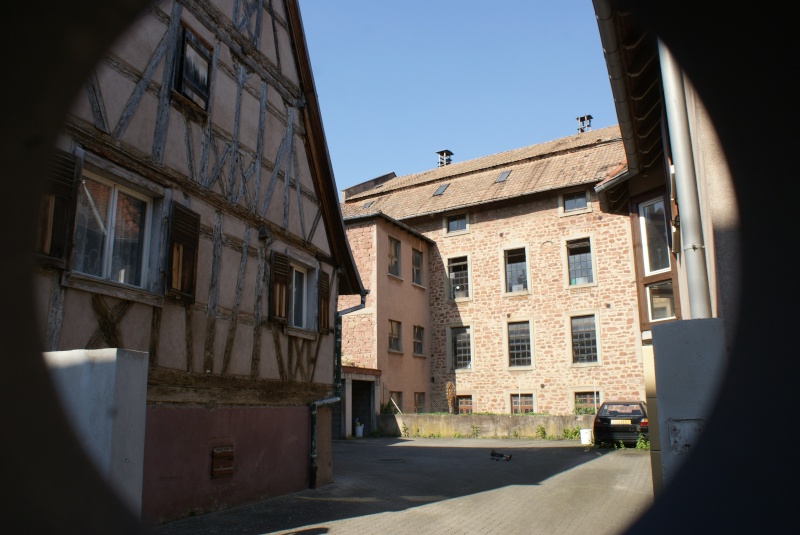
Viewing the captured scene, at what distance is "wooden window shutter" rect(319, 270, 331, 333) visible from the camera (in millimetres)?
11656

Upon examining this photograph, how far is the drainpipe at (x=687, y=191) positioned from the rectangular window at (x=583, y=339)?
20.3m

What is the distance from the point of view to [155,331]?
7629mm

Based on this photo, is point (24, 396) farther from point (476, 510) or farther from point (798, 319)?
point (476, 510)

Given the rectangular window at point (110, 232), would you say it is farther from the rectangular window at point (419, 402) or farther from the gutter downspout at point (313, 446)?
the rectangular window at point (419, 402)

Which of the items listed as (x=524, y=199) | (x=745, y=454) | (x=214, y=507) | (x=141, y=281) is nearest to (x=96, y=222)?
(x=141, y=281)

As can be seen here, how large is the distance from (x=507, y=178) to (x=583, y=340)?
7.69 meters

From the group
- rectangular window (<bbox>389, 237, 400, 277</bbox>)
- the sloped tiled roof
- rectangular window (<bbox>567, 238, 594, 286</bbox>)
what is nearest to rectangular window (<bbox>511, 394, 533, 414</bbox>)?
rectangular window (<bbox>567, 238, 594, 286</bbox>)

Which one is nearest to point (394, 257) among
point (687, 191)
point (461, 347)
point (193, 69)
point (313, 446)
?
point (461, 347)

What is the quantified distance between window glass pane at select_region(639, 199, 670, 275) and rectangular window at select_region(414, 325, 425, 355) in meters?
13.6

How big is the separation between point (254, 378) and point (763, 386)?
7.50 metres

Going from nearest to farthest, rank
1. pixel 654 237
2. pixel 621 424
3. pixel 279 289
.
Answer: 1. pixel 279 289
2. pixel 654 237
3. pixel 621 424

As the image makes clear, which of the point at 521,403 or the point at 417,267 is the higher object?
the point at 417,267

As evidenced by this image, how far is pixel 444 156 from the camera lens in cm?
4066

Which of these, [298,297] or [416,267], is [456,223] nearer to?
[416,267]
